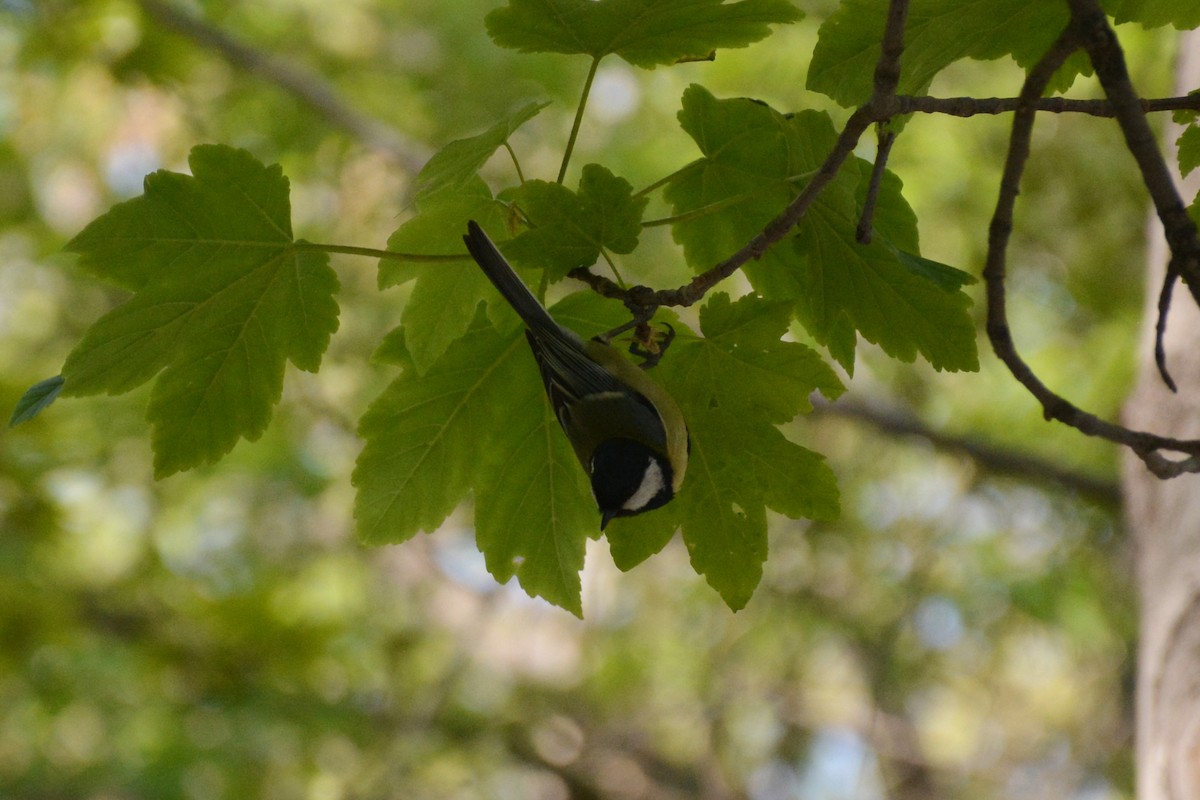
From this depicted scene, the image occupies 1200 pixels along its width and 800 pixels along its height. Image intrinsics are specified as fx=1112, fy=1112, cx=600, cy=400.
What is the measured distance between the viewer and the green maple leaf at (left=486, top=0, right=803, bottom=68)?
1.62 meters

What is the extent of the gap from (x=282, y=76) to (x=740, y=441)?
516 centimetres

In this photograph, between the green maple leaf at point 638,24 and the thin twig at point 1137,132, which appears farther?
the green maple leaf at point 638,24

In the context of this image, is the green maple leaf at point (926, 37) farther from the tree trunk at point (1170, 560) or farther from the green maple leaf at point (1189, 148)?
the tree trunk at point (1170, 560)

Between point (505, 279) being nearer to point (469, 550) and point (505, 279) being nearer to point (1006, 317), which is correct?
point (1006, 317)

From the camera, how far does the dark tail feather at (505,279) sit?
5.31ft

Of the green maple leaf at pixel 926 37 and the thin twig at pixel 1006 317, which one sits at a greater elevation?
the green maple leaf at pixel 926 37

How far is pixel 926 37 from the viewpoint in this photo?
1.57m

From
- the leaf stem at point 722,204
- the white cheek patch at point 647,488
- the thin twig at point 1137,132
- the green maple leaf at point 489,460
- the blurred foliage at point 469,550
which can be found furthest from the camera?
the blurred foliage at point 469,550

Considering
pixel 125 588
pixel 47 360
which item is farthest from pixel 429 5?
pixel 125 588

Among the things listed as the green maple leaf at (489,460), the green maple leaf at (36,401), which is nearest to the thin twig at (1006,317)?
the green maple leaf at (489,460)

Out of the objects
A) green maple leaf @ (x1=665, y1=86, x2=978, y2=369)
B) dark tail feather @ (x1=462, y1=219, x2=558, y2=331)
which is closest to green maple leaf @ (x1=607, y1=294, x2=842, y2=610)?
green maple leaf @ (x1=665, y1=86, x2=978, y2=369)

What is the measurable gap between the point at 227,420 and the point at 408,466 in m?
0.28

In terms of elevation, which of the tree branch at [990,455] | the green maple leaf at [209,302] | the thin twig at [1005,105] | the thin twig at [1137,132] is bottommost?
the green maple leaf at [209,302]

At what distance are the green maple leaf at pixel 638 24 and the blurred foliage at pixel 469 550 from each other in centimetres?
373
